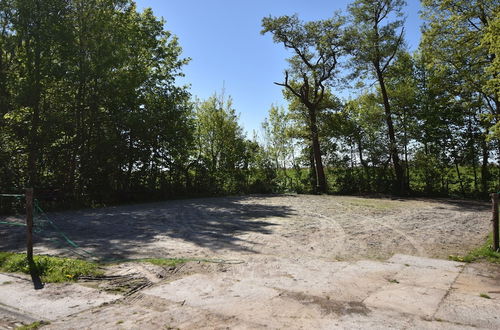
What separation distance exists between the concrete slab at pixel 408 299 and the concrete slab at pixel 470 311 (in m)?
0.10

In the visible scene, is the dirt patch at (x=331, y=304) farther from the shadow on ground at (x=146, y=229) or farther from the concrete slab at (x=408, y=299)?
the shadow on ground at (x=146, y=229)

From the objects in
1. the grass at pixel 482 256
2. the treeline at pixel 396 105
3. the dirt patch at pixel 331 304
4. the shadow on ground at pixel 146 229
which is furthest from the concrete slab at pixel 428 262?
the treeline at pixel 396 105

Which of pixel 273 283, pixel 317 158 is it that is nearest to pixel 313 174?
pixel 317 158

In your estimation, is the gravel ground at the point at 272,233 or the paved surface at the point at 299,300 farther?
the gravel ground at the point at 272,233

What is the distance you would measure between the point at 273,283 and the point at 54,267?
3.43 m

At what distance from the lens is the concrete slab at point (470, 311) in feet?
11.3

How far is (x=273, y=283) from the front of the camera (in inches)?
188

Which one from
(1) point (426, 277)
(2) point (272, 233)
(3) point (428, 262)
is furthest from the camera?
(2) point (272, 233)

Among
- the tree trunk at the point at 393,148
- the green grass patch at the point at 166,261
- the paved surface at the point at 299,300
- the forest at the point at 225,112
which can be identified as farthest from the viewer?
the tree trunk at the point at 393,148

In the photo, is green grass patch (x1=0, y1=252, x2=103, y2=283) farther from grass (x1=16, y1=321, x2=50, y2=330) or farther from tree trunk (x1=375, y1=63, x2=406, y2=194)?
tree trunk (x1=375, y1=63, x2=406, y2=194)

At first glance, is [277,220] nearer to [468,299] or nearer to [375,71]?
[468,299]

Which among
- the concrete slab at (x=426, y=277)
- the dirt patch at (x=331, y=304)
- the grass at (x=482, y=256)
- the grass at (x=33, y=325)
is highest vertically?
the grass at (x=482, y=256)

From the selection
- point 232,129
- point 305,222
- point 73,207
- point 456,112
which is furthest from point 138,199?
point 456,112

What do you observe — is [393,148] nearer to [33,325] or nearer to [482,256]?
[482,256]
